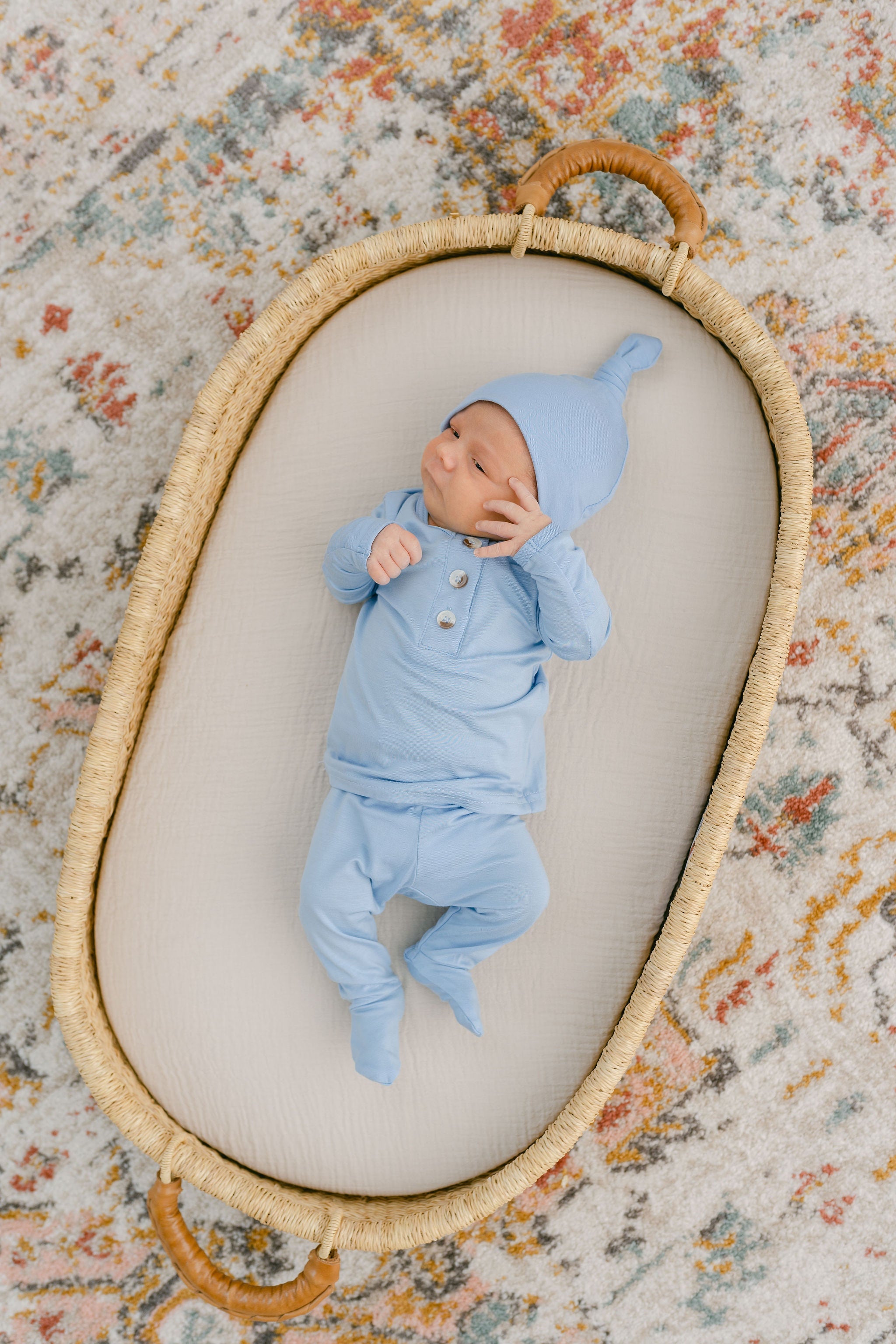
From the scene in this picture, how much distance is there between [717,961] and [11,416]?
50.8 inches

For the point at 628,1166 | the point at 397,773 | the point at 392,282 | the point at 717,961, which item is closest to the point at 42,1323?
the point at 628,1166

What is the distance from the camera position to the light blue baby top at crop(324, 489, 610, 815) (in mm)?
1014

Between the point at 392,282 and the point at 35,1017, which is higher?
the point at 392,282

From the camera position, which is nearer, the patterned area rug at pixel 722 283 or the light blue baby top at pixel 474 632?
the light blue baby top at pixel 474 632

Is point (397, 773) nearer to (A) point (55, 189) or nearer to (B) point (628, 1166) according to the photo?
(B) point (628, 1166)

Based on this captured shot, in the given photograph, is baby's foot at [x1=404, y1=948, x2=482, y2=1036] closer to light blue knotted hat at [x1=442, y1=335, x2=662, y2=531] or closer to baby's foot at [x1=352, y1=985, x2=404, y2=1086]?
baby's foot at [x1=352, y1=985, x2=404, y2=1086]

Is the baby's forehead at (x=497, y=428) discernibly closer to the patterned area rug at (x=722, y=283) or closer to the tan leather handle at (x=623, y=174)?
the tan leather handle at (x=623, y=174)

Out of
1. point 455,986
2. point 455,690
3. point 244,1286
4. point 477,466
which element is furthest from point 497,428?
point 244,1286

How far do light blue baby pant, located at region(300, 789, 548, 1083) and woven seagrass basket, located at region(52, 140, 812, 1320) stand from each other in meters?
0.17

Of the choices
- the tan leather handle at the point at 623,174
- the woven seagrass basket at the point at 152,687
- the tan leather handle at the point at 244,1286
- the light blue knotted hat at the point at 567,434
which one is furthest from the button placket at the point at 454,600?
the tan leather handle at the point at 244,1286

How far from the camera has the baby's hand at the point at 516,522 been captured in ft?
3.16

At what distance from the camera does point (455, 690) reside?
3.33ft

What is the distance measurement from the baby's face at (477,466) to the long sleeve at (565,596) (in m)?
0.05

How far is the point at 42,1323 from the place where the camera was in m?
1.23
